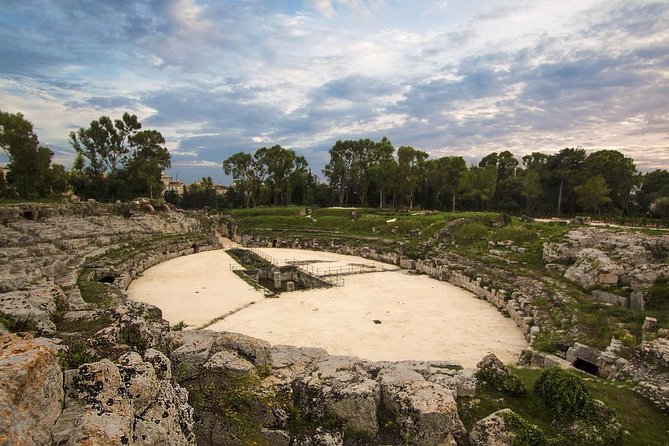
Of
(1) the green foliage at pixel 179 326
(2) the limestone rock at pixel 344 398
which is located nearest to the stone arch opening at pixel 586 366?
(2) the limestone rock at pixel 344 398

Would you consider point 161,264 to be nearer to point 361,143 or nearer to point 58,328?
point 58,328

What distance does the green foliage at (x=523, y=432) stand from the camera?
6.72m

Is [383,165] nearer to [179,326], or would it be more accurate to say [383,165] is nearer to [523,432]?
[179,326]

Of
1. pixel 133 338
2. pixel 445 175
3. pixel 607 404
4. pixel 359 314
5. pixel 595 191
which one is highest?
pixel 445 175

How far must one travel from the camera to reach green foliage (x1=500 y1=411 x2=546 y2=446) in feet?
22.1

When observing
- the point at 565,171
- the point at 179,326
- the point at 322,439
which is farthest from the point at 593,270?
the point at 565,171

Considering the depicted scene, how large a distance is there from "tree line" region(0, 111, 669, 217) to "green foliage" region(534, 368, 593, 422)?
4406 cm

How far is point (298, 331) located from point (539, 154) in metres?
70.4

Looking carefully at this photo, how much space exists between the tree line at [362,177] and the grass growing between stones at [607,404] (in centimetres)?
4226

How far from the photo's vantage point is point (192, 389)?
6.97 m

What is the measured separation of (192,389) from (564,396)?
7.78 m

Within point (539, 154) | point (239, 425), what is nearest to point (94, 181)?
point (239, 425)

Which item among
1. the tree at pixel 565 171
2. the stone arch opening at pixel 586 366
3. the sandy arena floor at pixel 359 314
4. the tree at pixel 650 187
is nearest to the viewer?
the stone arch opening at pixel 586 366

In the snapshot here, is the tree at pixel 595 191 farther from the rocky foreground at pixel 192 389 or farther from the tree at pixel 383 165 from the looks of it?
the rocky foreground at pixel 192 389
